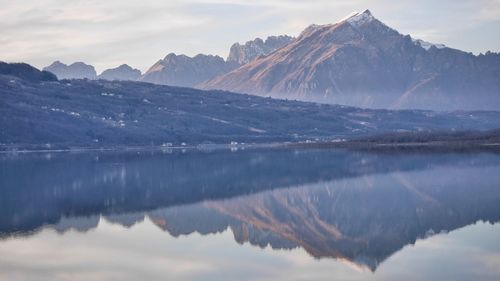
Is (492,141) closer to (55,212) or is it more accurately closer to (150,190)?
(150,190)

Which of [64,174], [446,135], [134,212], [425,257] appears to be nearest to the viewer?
[425,257]

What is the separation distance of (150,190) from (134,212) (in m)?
17.1

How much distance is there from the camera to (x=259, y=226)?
176 ft

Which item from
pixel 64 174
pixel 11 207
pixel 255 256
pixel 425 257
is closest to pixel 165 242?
pixel 255 256

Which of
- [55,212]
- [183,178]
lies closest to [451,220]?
[55,212]

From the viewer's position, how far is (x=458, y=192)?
67.4 metres

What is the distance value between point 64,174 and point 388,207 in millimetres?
55953

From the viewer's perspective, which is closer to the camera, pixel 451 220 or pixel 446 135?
pixel 451 220

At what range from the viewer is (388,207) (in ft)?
196

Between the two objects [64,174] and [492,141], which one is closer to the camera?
[64,174]

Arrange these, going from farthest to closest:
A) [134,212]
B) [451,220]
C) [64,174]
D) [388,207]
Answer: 1. [64,174]
2. [134,212]
3. [388,207]
4. [451,220]

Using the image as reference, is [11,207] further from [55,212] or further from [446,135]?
[446,135]

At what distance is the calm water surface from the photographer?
38.9m

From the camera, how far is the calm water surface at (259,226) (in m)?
38.9
